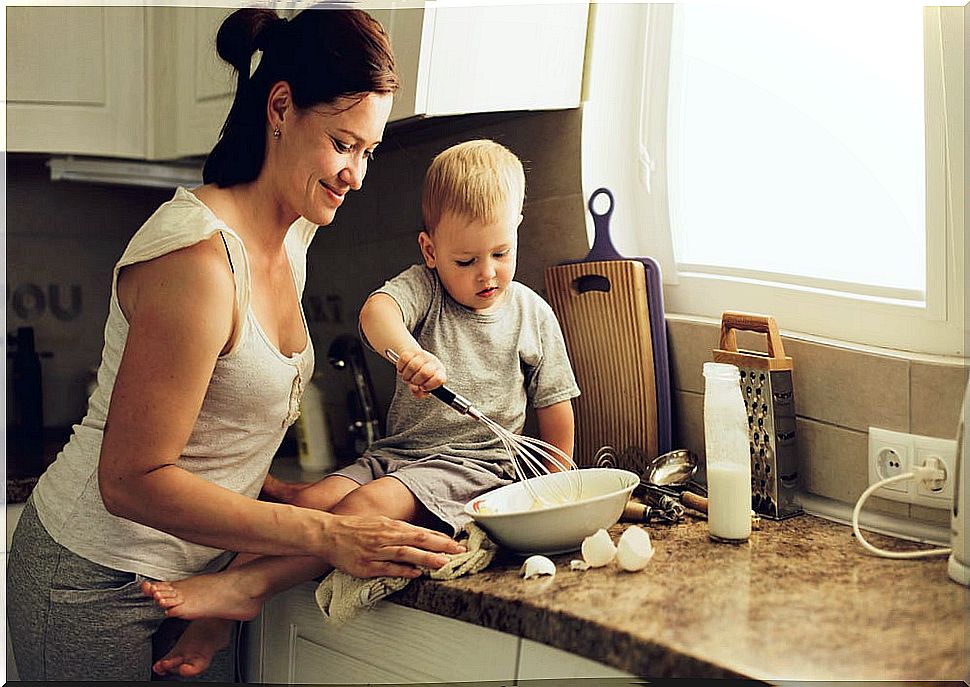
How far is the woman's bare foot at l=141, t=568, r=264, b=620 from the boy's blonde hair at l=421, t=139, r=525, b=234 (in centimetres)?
49

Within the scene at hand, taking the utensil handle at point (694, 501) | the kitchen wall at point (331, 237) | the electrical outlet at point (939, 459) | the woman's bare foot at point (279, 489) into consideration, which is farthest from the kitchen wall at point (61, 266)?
the electrical outlet at point (939, 459)

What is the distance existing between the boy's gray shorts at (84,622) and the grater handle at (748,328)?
2.45 feet

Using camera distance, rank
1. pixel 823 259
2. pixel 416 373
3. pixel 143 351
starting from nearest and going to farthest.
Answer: pixel 143 351, pixel 416 373, pixel 823 259

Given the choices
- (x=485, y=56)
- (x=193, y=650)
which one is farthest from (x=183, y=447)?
(x=485, y=56)

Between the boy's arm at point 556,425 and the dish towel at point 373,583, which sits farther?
the boy's arm at point 556,425

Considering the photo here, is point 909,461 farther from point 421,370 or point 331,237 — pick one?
point 331,237

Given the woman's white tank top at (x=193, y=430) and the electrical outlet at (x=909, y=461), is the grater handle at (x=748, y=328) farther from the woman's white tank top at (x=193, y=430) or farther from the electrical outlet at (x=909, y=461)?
the woman's white tank top at (x=193, y=430)

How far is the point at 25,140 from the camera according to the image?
1.29m

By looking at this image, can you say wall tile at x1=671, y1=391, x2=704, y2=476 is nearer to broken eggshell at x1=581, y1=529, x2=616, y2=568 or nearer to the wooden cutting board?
the wooden cutting board

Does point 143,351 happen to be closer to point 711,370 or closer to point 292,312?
point 292,312

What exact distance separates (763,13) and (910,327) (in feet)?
1.52

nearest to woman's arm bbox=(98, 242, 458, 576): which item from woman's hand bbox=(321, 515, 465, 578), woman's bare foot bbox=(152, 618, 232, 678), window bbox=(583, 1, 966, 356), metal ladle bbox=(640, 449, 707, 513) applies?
woman's hand bbox=(321, 515, 465, 578)

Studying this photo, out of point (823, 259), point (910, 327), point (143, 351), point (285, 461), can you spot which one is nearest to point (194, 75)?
point (143, 351)

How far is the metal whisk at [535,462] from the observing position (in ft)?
3.88
